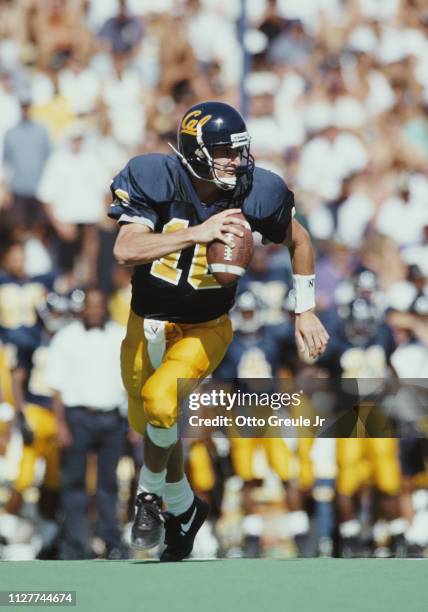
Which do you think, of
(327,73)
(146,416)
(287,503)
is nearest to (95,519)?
(287,503)

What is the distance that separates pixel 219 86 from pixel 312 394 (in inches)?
107

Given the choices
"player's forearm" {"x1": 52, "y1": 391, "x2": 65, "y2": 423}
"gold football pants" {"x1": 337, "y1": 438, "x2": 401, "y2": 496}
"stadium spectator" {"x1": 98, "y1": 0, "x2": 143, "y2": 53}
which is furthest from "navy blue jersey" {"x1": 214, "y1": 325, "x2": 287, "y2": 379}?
"stadium spectator" {"x1": 98, "y1": 0, "x2": 143, "y2": 53}

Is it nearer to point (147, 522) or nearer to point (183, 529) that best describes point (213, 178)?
point (147, 522)

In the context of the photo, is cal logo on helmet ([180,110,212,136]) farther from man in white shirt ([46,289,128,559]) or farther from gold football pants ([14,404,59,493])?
gold football pants ([14,404,59,493])

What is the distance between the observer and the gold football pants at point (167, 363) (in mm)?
5609

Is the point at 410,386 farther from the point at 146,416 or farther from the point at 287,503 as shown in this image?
the point at 146,416

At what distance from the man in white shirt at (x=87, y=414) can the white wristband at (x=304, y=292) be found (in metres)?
1.97

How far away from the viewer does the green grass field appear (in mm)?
5098

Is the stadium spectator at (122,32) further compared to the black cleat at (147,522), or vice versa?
the stadium spectator at (122,32)

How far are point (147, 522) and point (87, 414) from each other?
189 cm

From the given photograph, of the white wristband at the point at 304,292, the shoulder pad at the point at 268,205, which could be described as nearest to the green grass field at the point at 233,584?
→ the white wristband at the point at 304,292

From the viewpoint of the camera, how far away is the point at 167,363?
5734mm

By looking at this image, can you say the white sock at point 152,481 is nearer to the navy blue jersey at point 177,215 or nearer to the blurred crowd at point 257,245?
the navy blue jersey at point 177,215

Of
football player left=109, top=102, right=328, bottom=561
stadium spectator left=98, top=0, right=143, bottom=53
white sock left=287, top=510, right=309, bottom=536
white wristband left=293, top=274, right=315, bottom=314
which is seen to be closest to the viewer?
football player left=109, top=102, right=328, bottom=561
